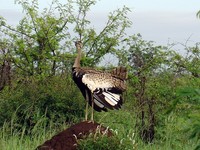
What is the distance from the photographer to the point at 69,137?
7.87 meters

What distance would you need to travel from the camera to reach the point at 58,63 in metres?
12.8

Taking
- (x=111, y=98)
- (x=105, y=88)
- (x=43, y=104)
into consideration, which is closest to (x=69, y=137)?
(x=105, y=88)

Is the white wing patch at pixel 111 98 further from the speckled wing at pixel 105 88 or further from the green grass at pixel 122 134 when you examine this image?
the green grass at pixel 122 134

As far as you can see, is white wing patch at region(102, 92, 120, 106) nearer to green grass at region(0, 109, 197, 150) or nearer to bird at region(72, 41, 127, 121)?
bird at region(72, 41, 127, 121)

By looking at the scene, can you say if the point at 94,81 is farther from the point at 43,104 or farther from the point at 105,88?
the point at 43,104

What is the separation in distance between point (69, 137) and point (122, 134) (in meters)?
1.91

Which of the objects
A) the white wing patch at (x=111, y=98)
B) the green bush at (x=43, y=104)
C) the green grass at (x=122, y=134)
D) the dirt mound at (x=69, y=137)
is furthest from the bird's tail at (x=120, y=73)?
the dirt mound at (x=69, y=137)

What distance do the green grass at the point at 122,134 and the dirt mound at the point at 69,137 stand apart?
343mm

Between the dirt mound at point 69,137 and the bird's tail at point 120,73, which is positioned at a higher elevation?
the bird's tail at point 120,73

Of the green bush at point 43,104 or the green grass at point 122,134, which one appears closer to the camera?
the green grass at point 122,134

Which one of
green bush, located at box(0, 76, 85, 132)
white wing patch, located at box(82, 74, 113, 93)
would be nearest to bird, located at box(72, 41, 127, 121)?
white wing patch, located at box(82, 74, 113, 93)

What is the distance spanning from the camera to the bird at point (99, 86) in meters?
9.59

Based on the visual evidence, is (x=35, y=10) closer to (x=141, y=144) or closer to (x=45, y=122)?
(x=45, y=122)

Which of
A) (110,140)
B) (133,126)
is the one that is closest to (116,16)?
(133,126)
